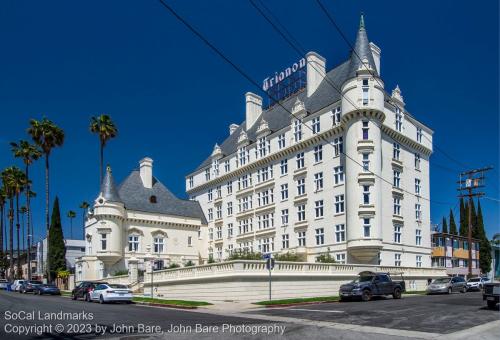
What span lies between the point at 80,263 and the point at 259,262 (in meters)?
38.9

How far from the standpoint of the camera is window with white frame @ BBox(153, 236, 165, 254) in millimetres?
63172

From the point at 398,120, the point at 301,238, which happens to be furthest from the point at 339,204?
the point at 398,120

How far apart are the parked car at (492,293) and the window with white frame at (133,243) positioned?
151 ft

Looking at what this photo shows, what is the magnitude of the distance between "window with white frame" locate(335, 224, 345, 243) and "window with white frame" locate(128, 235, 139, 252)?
2675 centimetres

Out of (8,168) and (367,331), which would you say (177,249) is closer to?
(8,168)

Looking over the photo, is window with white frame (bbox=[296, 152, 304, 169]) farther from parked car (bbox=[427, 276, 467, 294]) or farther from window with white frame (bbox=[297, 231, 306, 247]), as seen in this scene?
parked car (bbox=[427, 276, 467, 294])

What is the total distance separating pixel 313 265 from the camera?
119ft

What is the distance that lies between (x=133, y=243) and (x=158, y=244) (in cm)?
356

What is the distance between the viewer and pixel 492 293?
2217 cm

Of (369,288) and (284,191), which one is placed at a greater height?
(284,191)

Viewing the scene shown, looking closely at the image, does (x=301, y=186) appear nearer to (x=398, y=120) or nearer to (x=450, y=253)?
(x=398, y=120)

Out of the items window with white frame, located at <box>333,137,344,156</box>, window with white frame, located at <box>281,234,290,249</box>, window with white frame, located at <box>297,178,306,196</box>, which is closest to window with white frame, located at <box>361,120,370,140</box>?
window with white frame, located at <box>333,137,344,156</box>

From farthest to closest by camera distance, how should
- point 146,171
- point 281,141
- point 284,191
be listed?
point 146,171 < point 281,141 < point 284,191

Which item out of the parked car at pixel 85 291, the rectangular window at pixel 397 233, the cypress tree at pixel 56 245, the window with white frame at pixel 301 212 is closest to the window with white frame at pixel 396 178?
the rectangular window at pixel 397 233
